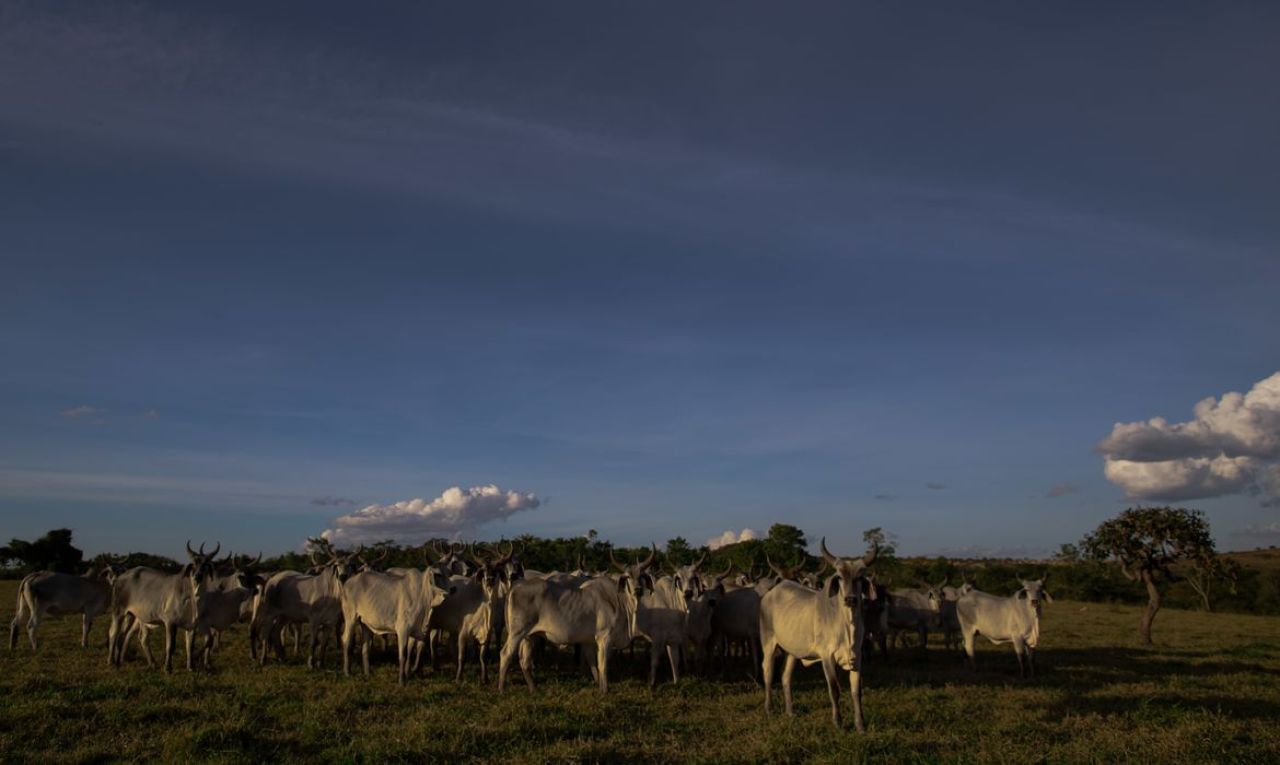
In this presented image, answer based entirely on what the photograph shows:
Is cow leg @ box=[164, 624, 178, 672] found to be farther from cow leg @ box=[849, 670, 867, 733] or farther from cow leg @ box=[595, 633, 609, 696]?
cow leg @ box=[849, 670, 867, 733]

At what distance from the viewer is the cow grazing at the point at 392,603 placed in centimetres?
1545

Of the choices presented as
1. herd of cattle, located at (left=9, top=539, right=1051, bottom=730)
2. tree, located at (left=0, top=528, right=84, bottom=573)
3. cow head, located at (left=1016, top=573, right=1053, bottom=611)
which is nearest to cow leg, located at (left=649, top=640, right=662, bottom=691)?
herd of cattle, located at (left=9, top=539, right=1051, bottom=730)

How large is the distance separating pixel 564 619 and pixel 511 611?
3.24 ft

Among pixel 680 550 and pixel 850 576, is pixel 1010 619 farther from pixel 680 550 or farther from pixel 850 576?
pixel 680 550

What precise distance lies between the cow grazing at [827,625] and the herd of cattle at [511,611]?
3 cm

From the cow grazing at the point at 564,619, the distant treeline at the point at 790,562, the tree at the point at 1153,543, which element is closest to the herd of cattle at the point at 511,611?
the cow grazing at the point at 564,619

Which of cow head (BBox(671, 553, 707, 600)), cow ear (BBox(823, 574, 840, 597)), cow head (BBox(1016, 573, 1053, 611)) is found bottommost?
cow head (BBox(1016, 573, 1053, 611))

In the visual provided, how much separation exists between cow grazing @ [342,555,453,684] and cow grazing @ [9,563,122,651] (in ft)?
25.1

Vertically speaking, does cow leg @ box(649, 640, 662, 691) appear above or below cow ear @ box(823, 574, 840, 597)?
below

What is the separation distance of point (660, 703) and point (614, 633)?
2.00 metres

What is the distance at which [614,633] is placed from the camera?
1477 cm

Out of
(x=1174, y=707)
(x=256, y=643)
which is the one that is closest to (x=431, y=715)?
(x=256, y=643)

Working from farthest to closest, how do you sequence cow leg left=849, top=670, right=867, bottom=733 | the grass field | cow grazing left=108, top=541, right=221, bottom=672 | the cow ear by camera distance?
cow grazing left=108, top=541, right=221, bottom=672
the cow ear
cow leg left=849, top=670, right=867, bottom=733
the grass field

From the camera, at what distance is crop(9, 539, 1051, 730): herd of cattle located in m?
13.3
